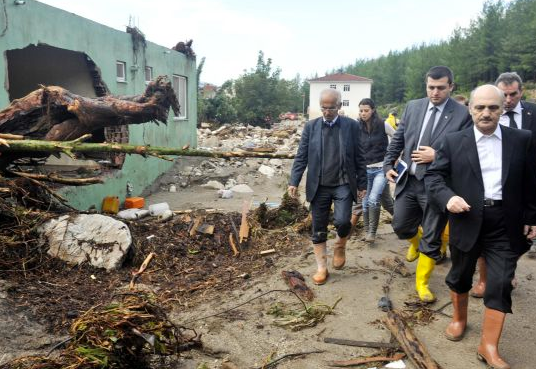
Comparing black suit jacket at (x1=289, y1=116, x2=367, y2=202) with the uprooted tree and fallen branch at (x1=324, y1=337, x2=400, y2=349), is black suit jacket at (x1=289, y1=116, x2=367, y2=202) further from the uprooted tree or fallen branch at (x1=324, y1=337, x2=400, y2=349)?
the uprooted tree

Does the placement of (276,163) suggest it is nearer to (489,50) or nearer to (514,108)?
(514,108)

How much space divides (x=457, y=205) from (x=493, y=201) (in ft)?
0.89

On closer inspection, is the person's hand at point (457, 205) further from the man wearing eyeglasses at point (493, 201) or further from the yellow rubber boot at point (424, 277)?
the yellow rubber boot at point (424, 277)

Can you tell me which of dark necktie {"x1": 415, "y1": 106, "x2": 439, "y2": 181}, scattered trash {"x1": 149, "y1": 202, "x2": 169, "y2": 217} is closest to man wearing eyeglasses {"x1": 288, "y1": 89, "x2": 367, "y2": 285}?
dark necktie {"x1": 415, "y1": 106, "x2": 439, "y2": 181}

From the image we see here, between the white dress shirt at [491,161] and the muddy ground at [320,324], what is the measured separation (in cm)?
122

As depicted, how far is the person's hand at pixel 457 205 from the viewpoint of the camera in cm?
296

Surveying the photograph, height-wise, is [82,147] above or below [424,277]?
above

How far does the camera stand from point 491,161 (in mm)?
3076

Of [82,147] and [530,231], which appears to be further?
[82,147]

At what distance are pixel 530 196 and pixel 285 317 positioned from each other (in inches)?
87.0

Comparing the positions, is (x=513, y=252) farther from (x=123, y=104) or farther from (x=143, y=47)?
(x=143, y=47)

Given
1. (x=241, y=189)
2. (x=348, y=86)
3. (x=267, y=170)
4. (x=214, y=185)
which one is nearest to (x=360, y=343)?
(x=241, y=189)

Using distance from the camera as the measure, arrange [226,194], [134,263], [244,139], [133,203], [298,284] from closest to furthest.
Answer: [298,284]
[134,263]
[133,203]
[226,194]
[244,139]

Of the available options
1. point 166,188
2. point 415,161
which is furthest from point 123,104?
point 166,188
